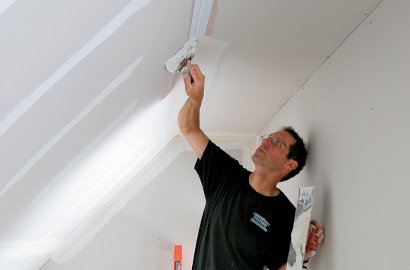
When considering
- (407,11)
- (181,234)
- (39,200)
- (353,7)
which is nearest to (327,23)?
(353,7)

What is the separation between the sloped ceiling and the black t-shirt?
0.56 m

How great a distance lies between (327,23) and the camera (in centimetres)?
123

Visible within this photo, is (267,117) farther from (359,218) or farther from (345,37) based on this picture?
(359,218)

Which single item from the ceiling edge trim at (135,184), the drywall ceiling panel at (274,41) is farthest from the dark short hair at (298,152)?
the ceiling edge trim at (135,184)

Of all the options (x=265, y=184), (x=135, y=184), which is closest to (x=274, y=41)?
(x=265, y=184)

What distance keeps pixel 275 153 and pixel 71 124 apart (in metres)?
0.98

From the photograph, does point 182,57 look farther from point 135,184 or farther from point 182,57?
point 135,184

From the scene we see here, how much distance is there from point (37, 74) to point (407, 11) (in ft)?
3.13

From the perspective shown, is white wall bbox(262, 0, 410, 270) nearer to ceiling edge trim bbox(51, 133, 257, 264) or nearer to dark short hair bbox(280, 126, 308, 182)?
dark short hair bbox(280, 126, 308, 182)

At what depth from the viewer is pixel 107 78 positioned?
42.5 inches

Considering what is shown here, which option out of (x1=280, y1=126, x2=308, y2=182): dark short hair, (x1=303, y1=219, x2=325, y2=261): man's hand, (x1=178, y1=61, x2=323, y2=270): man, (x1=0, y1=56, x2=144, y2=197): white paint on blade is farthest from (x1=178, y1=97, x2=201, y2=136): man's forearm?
(x1=303, y1=219, x2=325, y2=261): man's hand

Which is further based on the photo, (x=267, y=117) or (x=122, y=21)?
(x=267, y=117)

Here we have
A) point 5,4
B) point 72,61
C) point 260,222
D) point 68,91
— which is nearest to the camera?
point 5,4

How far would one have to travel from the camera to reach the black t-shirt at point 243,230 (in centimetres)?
164
